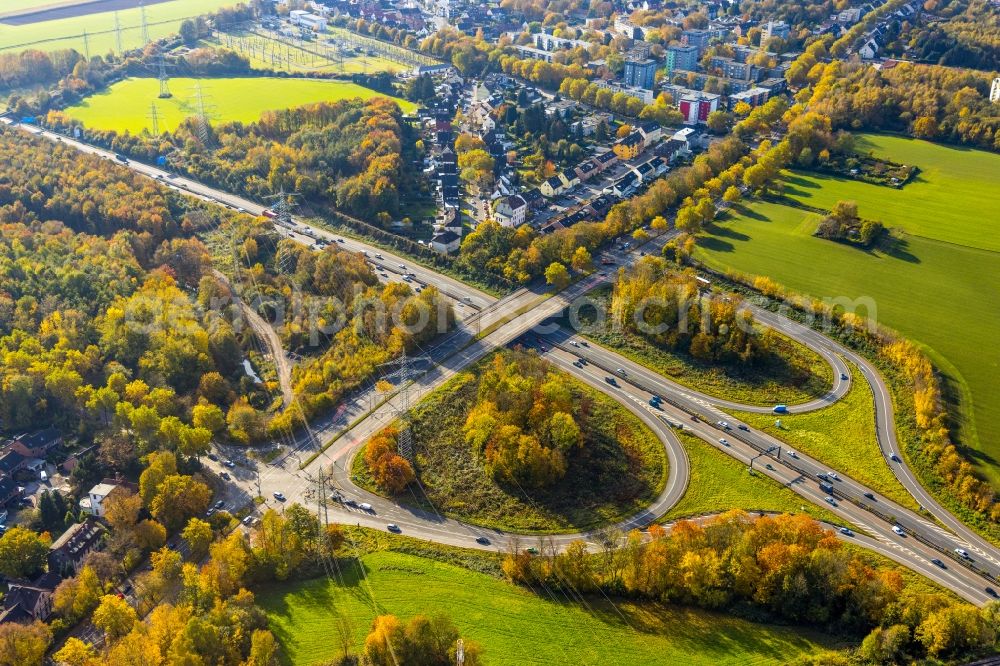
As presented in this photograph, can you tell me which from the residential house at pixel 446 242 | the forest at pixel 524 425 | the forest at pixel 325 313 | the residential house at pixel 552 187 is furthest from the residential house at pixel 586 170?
the forest at pixel 524 425

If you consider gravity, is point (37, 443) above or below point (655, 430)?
below

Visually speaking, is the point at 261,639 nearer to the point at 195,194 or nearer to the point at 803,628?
the point at 803,628

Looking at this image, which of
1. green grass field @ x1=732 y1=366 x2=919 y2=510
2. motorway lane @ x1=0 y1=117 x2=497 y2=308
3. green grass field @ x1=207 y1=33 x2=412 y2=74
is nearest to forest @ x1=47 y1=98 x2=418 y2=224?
motorway lane @ x1=0 y1=117 x2=497 y2=308

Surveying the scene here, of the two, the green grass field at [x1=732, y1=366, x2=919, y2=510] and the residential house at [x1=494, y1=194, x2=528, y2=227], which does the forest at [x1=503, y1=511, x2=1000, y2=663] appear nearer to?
the green grass field at [x1=732, y1=366, x2=919, y2=510]

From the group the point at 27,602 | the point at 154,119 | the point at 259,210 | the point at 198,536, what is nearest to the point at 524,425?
the point at 198,536

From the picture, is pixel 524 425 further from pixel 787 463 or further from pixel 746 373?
pixel 746 373

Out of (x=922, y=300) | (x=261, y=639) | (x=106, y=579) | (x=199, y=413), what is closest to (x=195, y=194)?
(x=199, y=413)
